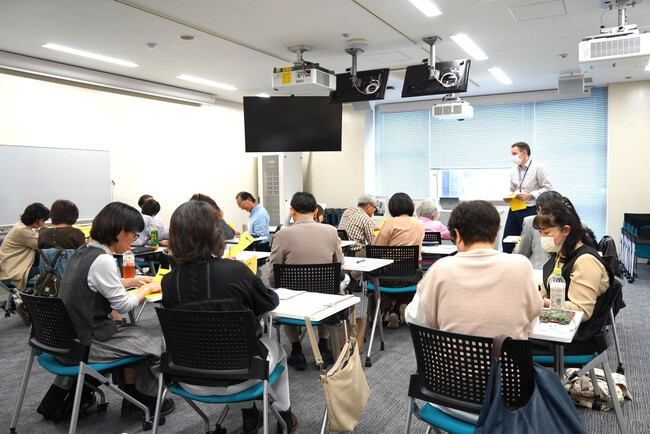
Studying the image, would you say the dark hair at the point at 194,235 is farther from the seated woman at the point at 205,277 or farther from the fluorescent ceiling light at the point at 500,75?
the fluorescent ceiling light at the point at 500,75

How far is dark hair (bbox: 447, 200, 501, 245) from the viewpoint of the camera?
79.9 inches

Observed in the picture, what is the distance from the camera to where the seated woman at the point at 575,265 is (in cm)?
247

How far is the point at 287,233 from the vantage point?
144 inches

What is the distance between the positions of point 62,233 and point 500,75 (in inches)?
255

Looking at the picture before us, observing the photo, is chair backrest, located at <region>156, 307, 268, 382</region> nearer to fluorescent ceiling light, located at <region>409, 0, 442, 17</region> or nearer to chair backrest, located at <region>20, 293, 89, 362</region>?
chair backrest, located at <region>20, 293, 89, 362</region>

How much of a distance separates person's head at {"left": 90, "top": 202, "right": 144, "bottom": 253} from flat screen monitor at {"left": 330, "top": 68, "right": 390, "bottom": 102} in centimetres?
400

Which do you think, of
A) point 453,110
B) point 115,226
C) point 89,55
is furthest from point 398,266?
point 89,55

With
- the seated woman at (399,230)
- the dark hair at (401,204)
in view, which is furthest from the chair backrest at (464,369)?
the dark hair at (401,204)

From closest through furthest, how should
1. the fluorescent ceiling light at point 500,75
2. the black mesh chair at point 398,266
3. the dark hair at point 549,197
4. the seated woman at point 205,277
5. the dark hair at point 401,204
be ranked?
the seated woman at point 205,277 < the dark hair at point 549,197 < the black mesh chair at point 398,266 < the dark hair at point 401,204 < the fluorescent ceiling light at point 500,75

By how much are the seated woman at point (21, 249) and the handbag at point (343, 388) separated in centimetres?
389

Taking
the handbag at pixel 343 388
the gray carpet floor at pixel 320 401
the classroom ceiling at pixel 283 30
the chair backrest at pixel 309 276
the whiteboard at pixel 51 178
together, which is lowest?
the gray carpet floor at pixel 320 401

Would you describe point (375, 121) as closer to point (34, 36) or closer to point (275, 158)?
point (275, 158)

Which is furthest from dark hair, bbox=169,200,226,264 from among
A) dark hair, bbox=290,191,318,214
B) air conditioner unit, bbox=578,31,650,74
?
air conditioner unit, bbox=578,31,650,74

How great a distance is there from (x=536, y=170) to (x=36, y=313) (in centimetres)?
507
